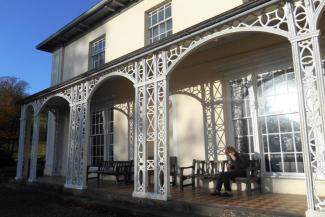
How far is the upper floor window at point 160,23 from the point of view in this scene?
9805 millimetres

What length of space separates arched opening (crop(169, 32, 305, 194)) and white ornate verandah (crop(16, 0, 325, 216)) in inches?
22.2

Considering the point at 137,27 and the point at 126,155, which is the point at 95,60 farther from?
the point at 126,155

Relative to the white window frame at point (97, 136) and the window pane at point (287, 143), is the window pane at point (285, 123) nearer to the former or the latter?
the window pane at point (287, 143)

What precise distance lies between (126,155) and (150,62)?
478 centimetres

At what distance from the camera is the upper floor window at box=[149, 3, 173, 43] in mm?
9805

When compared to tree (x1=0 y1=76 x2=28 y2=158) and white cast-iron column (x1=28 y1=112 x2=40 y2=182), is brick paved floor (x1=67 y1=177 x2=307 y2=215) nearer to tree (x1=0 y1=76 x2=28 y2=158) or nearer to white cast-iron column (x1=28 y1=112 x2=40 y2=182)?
white cast-iron column (x1=28 y1=112 x2=40 y2=182)

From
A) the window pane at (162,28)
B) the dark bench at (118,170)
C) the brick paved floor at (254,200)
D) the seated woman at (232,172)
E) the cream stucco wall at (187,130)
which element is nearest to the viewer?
the brick paved floor at (254,200)

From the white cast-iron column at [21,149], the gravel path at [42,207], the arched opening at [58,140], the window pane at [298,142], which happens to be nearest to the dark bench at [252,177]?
the window pane at [298,142]

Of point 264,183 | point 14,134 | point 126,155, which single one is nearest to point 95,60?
point 126,155

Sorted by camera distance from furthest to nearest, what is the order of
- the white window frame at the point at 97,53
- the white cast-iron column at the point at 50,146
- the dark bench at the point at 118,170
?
the white cast-iron column at the point at 50,146 → the white window frame at the point at 97,53 → the dark bench at the point at 118,170

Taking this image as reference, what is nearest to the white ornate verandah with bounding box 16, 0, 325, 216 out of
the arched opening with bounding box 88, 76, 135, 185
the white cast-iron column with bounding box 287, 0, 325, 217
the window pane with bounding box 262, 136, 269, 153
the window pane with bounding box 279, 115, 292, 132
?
the white cast-iron column with bounding box 287, 0, 325, 217

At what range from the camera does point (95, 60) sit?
A: 12.8m

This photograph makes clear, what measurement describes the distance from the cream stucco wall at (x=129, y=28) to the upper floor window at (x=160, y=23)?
245mm

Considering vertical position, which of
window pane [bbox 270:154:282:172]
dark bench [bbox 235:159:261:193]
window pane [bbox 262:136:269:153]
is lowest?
dark bench [bbox 235:159:261:193]
